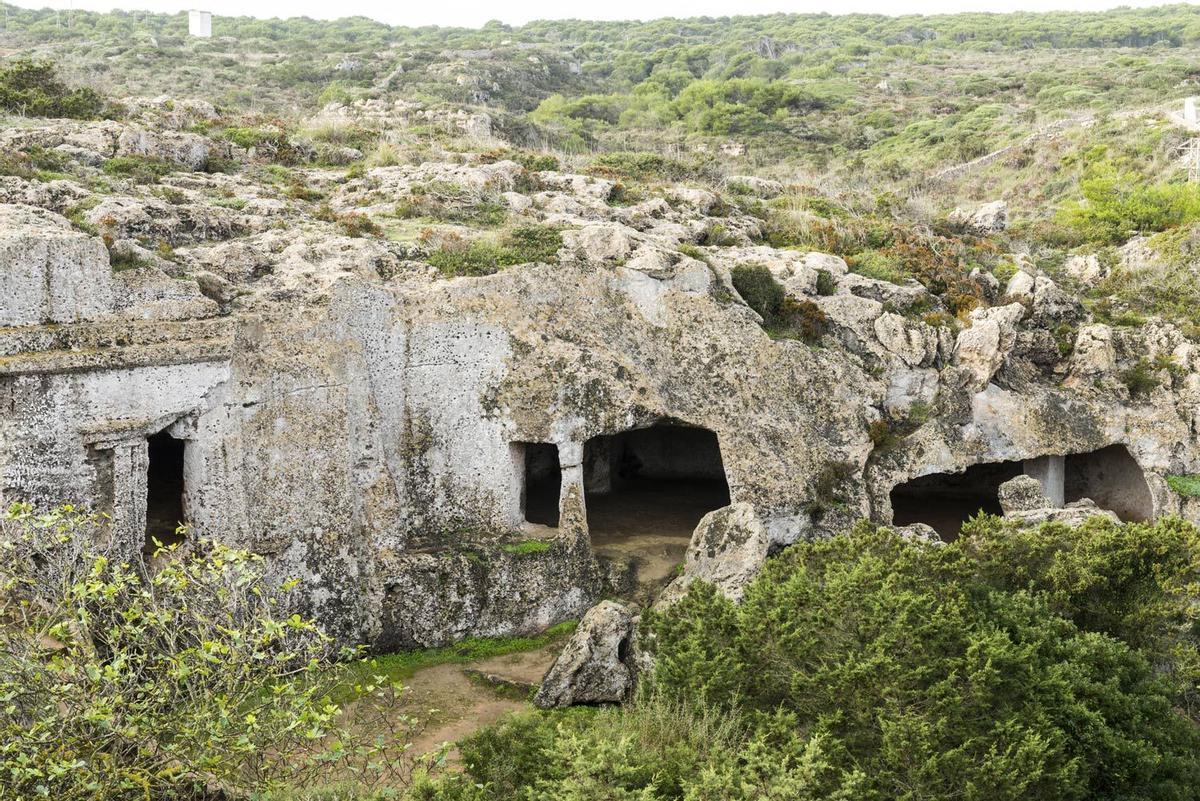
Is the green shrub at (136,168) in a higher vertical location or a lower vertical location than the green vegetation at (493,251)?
higher

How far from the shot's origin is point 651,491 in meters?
25.4

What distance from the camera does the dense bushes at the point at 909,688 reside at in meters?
10.9

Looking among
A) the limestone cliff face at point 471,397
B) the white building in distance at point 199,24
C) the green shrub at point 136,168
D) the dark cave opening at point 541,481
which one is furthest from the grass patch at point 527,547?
the white building in distance at point 199,24

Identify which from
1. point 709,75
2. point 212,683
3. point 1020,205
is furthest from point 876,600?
point 709,75

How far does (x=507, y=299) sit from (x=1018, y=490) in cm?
1021

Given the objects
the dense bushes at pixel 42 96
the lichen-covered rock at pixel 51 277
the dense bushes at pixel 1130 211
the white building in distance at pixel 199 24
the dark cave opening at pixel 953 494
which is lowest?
the dark cave opening at pixel 953 494

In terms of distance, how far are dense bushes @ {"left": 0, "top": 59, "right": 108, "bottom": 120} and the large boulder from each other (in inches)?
834

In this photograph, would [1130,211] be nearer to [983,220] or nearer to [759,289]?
[983,220]

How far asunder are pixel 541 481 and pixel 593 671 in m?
9.14

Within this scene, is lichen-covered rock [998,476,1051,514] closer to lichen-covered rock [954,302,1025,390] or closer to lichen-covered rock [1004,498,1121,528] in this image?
lichen-covered rock [1004,498,1121,528]

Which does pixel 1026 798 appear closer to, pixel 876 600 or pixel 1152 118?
pixel 876 600

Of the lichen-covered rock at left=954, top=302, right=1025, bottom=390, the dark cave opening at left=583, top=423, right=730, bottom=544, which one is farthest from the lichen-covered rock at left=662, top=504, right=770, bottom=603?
the lichen-covered rock at left=954, top=302, right=1025, bottom=390

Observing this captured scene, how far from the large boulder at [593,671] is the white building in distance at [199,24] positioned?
240 feet

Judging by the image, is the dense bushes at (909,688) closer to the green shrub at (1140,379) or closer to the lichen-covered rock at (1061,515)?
the lichen-covered rock at (1061,515)
